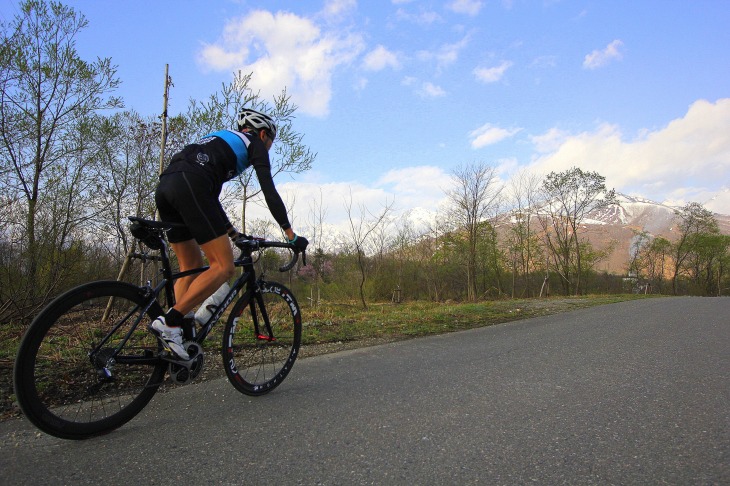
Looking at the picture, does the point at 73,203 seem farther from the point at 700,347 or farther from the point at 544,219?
the point at 544,219

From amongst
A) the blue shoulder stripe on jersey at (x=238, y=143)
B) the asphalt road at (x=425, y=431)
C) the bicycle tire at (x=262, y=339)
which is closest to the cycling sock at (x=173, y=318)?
the bicycle tire at (x=262, y=339)

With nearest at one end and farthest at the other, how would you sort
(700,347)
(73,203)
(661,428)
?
(661,428) → (700,347) → (73,203)

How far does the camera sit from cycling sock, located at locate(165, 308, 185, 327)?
2.56 meters

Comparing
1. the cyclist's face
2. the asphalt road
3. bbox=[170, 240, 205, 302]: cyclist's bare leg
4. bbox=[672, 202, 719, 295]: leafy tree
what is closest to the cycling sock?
bbox=[170, 240, 205, 302]: cyclist's bare leg

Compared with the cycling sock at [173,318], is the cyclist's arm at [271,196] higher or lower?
higher

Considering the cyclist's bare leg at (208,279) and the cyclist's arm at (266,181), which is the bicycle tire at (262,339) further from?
the cyclist's arm at (266,181)

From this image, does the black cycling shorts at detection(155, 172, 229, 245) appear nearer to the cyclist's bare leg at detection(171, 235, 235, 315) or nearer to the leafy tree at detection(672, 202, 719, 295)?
the cyclist's bare leg at detection(171, 235, 235, 315)

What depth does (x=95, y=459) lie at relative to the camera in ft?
6.42

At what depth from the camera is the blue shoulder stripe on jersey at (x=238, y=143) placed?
2824 mm

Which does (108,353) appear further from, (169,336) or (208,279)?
(208,279)

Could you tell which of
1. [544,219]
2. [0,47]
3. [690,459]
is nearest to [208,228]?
[690,459]

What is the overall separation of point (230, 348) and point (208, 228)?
0.87m

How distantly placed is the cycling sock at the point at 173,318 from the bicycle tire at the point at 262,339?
43 cm

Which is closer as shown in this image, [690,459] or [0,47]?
[690,459]
